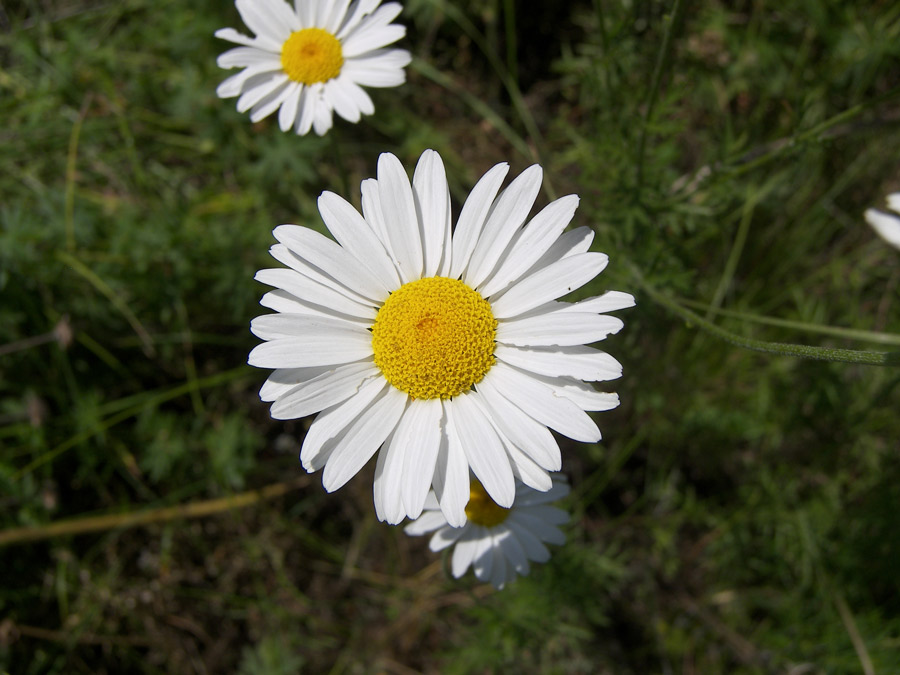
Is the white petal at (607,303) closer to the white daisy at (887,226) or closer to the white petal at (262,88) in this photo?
the white daisy at (887,226)

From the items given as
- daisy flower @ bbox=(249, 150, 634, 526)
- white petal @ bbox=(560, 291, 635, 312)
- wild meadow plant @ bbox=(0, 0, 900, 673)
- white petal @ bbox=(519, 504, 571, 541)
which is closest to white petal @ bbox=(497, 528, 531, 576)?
white petal @ bbox=(519, 504, 571, 541)

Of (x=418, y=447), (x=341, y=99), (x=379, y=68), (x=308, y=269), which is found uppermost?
(x=379, y=68)

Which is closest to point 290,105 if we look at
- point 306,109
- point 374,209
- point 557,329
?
point 306,109

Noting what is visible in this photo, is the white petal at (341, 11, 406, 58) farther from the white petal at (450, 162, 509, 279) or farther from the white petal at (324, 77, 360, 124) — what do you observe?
the white petal at (450, 162, 509, 279)

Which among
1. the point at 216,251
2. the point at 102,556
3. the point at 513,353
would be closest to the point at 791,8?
the point at 513,353

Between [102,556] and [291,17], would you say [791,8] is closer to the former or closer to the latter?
[291,17]

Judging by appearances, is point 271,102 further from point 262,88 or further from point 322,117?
point 322,117

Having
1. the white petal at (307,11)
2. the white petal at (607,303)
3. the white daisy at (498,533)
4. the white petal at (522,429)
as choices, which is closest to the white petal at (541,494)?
the white daisy at (498,533)
